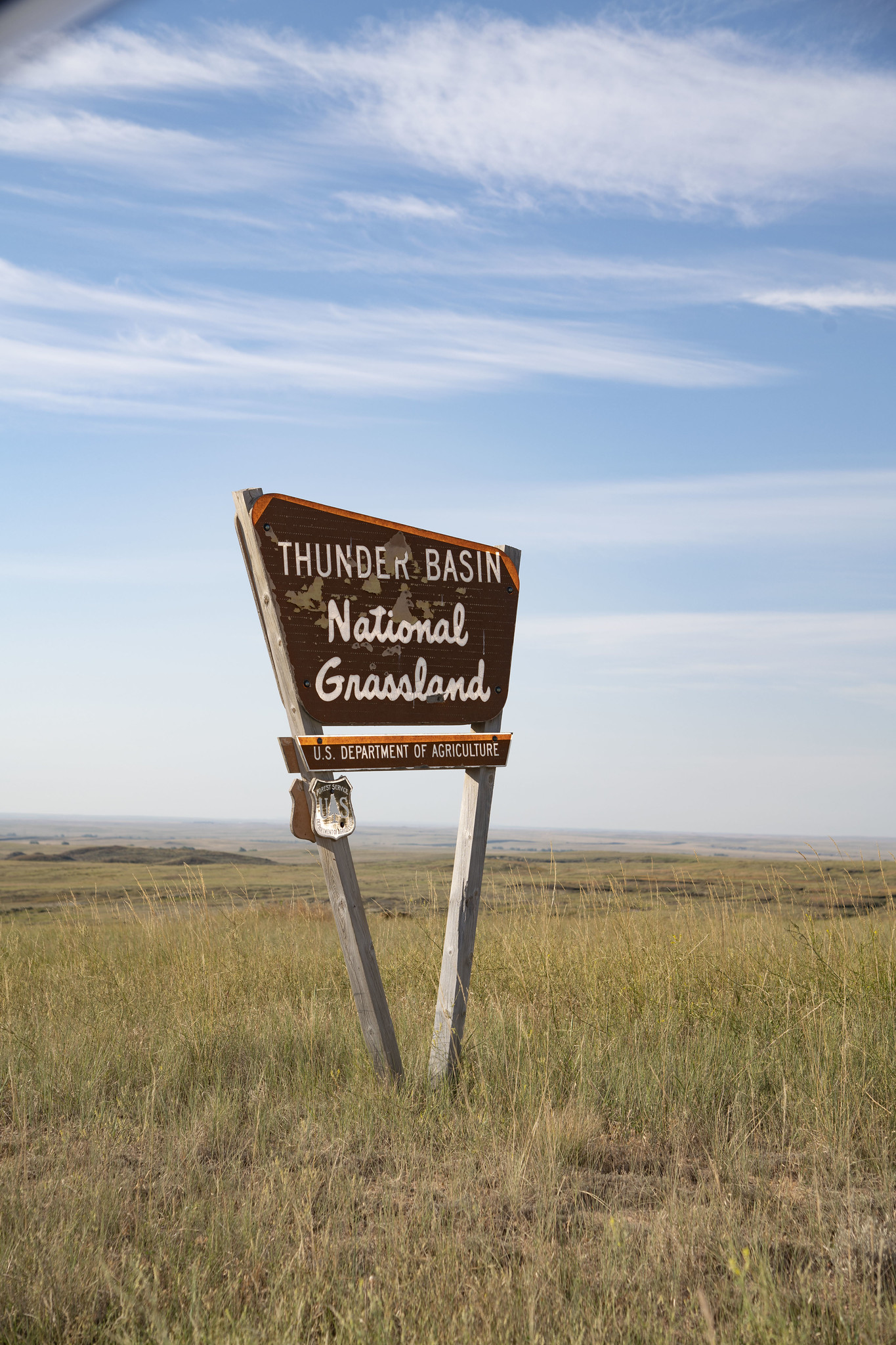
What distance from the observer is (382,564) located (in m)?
5.37

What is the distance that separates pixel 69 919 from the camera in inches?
439

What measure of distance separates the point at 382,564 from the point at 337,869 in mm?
1729

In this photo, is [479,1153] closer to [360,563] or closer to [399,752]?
[399,752]

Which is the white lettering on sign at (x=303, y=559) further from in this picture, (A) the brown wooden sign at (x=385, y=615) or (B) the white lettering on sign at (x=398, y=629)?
(B) the white lettering on sign at (x=398, y=629)

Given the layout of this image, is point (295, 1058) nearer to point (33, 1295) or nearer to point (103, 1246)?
point (103, 1246)

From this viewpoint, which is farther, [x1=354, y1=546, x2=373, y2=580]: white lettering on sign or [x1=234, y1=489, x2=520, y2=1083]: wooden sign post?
[x1=354, y1=546, x2=373, y2=580]: white lettering on sign

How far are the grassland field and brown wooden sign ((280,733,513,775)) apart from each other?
1.63m

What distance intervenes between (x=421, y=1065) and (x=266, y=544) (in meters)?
3.09

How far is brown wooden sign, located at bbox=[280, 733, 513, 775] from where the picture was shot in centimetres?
497

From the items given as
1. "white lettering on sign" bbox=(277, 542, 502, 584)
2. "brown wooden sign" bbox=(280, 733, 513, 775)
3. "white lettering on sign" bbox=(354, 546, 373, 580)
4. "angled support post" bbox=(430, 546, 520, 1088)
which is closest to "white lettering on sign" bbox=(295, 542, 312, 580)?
"white lettering on sign" bbox=(277, 542, 502, 584)

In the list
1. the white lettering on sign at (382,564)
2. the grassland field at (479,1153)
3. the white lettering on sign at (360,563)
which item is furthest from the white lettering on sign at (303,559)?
the grassland field at (479,1153)

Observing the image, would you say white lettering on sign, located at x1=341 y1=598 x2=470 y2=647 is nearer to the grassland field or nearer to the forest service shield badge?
the forest service shield badge

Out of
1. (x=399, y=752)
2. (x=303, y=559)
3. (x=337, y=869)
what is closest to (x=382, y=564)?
(x=303, y=559)

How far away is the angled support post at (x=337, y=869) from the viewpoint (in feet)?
16.3
